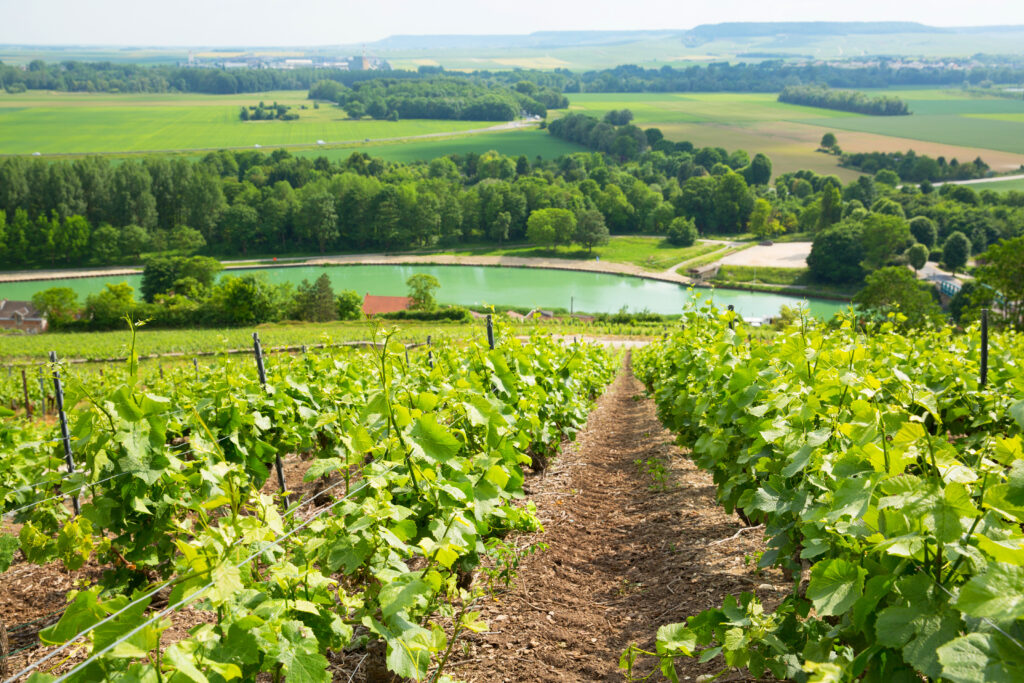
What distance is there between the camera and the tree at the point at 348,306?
5647 centimetres

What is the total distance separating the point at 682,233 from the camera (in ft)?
278

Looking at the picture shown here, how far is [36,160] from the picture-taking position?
87625 millimetres

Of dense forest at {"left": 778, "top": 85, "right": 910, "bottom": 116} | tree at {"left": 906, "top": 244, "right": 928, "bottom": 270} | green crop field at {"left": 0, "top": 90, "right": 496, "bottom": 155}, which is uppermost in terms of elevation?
dense forest at {"left": 778, "top": 85, "right": 910, "bottom": 116}

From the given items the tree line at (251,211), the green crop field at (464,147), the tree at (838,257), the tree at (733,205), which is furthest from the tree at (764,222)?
the green crop field at (464,147)

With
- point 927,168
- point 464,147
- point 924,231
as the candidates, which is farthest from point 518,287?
point 464,147

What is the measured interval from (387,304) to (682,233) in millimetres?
41903

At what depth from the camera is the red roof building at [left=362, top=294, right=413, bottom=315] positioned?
55.8 m

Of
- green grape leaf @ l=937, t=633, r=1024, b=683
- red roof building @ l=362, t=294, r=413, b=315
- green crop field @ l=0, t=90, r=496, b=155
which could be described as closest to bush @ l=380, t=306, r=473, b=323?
red roof building @ l=362, t=294, r=413, b=315

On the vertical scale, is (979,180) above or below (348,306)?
above

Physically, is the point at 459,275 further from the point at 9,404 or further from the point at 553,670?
the point at 553,670

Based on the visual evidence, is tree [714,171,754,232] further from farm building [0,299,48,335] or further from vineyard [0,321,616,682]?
vineyard [0,321,616,682]

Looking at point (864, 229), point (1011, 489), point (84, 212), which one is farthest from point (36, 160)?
point (1011, 489)

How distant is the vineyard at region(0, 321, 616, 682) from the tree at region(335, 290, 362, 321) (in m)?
50.0

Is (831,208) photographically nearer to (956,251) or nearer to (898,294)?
(956,251)
